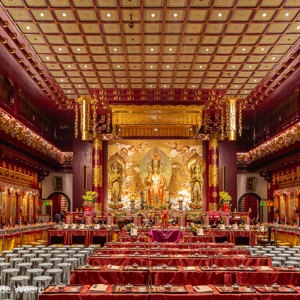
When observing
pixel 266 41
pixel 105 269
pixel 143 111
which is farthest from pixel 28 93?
pixel 105 269

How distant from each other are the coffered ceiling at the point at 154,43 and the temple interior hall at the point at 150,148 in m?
0.06

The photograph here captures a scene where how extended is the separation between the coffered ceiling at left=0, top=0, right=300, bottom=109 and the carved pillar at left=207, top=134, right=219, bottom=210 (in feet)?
10.7

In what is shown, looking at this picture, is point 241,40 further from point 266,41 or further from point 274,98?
point 274,98

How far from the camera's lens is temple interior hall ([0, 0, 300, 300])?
265 inches

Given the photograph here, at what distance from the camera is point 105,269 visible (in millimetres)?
5785

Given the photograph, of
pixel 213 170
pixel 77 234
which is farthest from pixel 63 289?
pixel 213 170

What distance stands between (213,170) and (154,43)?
30.8 feet

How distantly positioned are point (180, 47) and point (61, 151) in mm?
12385

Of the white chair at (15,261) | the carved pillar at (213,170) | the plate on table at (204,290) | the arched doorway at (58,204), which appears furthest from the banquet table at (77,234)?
the arched doorway at (58,204)

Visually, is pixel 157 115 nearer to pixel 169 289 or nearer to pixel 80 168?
pixel 80 168

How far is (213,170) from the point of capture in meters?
21.8

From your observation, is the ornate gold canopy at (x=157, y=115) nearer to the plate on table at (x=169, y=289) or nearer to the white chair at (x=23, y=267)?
the white chair at (x=23, y=267)

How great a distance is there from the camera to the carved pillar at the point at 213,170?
2156 cm

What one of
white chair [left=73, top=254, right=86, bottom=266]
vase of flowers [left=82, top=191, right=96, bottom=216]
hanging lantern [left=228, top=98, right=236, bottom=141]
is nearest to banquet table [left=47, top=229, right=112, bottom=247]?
white chair [left=73, top=254, right=86, bottom=266]
